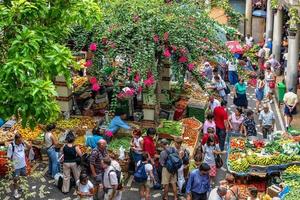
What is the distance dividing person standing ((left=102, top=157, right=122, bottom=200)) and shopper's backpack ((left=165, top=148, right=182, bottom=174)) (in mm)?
1193

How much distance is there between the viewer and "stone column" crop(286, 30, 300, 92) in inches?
819

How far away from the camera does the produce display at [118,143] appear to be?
1521cm

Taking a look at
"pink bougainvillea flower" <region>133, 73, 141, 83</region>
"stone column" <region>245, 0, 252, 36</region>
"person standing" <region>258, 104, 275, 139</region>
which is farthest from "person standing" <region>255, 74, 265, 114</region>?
"stone column" <region>245, 0, 252, 36</region>

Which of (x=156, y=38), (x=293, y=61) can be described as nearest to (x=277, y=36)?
(x=293, y=61)

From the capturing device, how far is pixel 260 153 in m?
14.7

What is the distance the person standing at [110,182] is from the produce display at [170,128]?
11.5 feet

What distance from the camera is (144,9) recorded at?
16.1 m

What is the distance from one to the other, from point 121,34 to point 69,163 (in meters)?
3.67

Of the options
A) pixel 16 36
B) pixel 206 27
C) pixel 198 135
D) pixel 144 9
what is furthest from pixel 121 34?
pixel 16 36

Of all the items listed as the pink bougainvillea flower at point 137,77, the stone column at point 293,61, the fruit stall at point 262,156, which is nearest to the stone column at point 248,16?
the stone column at point 293,61

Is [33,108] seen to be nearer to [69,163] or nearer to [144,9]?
[69,163]

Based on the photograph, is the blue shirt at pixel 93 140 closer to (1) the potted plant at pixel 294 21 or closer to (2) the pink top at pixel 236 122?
(2) the pink top at pixel 236 122

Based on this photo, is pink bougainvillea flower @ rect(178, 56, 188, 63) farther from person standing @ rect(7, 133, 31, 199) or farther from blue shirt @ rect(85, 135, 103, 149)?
person standing @ rect(7, 133, 31, 199)

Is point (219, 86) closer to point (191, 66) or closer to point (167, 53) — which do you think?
point (191, 66)
